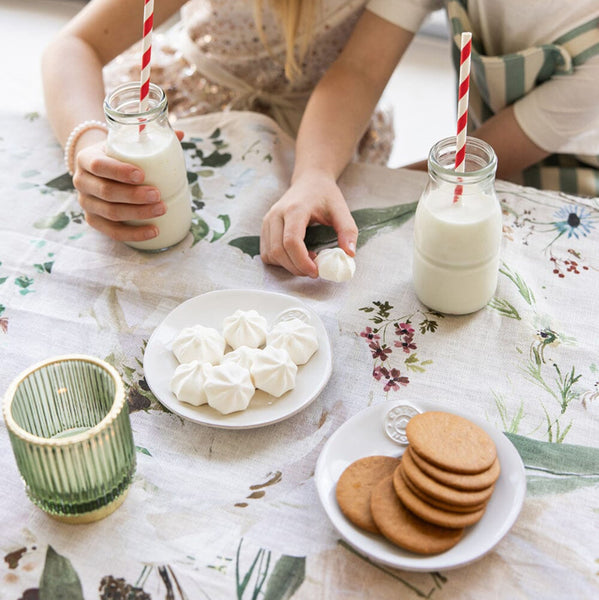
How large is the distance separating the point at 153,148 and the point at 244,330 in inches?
11.1

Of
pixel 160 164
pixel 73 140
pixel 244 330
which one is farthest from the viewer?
pixel 73 140

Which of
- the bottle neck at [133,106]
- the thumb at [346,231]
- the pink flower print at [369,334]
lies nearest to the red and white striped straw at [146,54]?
the bottle neck at [133,106]

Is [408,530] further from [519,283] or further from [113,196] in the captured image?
[113,196]

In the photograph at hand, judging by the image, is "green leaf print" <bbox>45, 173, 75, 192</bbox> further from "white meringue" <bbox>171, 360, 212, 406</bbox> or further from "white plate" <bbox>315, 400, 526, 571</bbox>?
"white plate" <bbox>315, 400, 526, 571</bbox>

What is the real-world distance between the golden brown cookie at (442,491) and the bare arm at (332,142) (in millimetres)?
350

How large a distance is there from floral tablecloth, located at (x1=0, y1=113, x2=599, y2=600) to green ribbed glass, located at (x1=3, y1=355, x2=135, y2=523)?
0.12 feet

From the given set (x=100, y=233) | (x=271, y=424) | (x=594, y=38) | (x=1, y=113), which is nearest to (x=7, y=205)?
(x=100, y=233)

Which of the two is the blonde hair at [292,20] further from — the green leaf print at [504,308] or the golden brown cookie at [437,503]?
the golden brown cookie at [437,503]

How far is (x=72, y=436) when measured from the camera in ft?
2.13

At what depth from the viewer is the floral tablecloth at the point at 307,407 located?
2.13ft

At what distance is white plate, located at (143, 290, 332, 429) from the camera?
766 mm

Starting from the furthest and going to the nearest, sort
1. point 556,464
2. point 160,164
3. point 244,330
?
point 160,164 → point 244,330 → point 556,464

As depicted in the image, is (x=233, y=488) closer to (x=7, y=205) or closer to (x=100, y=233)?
(x=100, y=233)

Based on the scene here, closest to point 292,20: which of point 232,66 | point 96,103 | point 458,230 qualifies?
point 232,66
